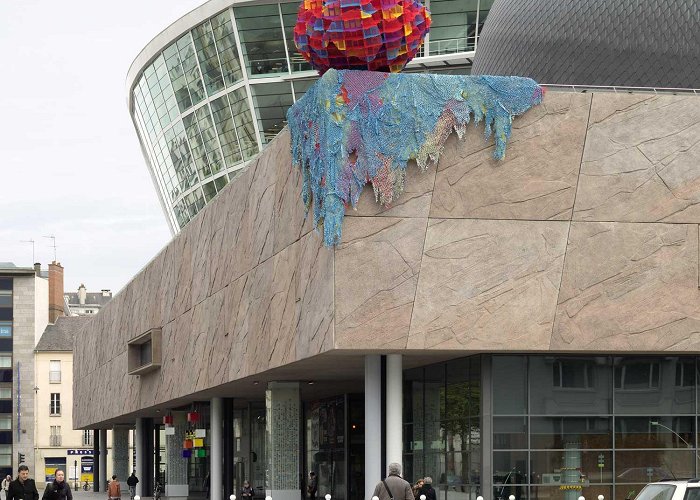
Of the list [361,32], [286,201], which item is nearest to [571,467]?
[286,201]

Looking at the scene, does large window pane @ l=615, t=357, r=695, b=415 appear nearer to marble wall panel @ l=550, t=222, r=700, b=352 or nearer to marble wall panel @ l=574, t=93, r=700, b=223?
marble wall panel @ l=550, t=222, r=700, b=352

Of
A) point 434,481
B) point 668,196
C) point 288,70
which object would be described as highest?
point 288,70

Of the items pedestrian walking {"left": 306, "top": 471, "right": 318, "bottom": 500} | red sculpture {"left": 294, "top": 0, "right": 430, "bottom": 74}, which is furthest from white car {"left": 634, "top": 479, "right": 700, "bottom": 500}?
pedestrian walking {"left": 306, "top": 471, "right": 318, "bottom": 500}

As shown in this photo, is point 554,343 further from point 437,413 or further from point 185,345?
point 185,345

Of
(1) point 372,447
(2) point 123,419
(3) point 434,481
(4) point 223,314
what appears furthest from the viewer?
(2) point 123,419

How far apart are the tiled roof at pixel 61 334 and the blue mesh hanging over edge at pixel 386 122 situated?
289 feet

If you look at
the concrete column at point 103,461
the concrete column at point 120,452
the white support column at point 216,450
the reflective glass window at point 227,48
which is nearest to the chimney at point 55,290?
the concrete column at point 103,461

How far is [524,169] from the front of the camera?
26.5 meters

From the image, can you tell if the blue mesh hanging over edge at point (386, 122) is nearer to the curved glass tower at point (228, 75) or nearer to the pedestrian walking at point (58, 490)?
the pedestrian walking at point (58, 490)

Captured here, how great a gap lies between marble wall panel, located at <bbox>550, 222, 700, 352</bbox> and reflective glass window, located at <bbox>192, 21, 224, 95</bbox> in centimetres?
2734

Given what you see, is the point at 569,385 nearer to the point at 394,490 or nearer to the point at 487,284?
the point at 487,284

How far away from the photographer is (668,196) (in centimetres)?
2697

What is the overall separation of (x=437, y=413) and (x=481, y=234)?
5775 millimetres

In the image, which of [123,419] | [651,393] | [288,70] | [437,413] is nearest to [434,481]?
[437,413]
